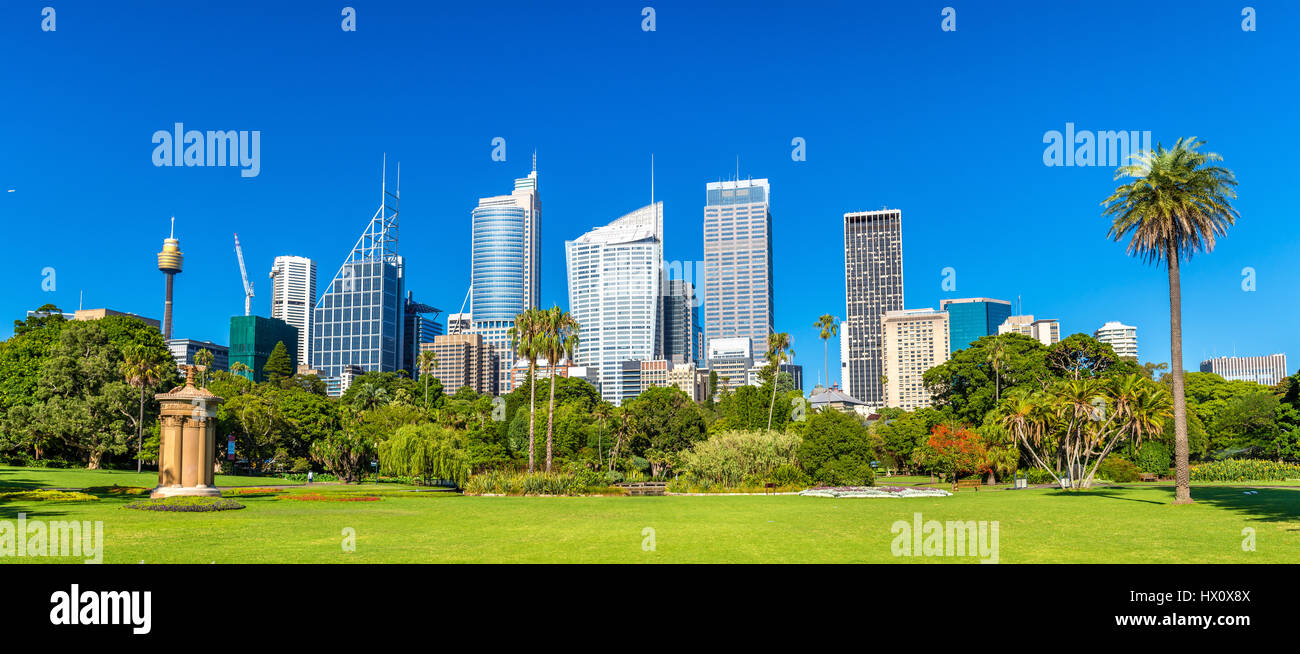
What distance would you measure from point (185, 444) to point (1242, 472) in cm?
6422

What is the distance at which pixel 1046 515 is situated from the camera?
91.6 ft

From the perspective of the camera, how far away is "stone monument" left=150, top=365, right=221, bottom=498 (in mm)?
30906

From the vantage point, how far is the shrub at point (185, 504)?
27.5m

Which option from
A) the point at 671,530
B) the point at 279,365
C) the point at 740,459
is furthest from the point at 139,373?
the point at 279,365

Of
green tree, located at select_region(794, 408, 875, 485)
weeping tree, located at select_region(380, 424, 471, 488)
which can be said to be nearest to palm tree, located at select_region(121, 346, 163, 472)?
weeping tree, located at select_region(380, 424, 471, 488)

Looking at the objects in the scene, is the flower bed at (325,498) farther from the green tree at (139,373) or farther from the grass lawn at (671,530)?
the green tree at (139,373)

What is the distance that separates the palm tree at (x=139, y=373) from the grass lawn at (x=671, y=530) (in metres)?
29.9

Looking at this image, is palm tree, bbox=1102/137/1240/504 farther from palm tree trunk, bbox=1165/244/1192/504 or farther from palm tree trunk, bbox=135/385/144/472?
palm tree trunk, bbox=135/385/144/472

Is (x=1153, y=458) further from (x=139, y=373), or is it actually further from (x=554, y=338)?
(x=139, y=373)

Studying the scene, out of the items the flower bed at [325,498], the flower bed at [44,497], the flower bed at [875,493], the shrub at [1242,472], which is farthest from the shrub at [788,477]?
the flower bed at [44,497]

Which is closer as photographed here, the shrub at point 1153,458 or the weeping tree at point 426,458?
the weeping tree at point 426,458

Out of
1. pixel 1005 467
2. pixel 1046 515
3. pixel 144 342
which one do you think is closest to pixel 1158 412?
pixel 1005 467

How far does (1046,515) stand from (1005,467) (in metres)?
29.4
